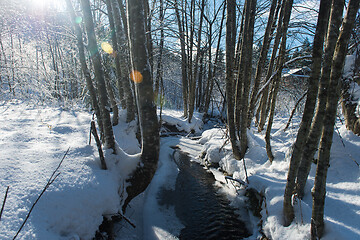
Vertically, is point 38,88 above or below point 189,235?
above

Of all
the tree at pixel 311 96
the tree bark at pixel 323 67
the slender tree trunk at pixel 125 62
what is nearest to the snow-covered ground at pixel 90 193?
the tree at pixel 311 96

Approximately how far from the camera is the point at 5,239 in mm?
1688

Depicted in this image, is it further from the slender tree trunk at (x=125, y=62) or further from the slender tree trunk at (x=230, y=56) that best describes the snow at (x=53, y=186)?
Answer: the slender tree trunk at (x=125, y=62)

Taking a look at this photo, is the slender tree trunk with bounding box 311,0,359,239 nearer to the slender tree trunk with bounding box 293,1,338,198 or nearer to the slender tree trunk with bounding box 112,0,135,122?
the slender tree trunk with bounding box 293,1,338,198

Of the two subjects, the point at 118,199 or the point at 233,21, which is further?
the point at 233,21

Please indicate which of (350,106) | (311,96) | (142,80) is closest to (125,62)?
(142,80)

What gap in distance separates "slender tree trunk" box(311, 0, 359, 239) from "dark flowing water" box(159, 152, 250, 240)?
1.82 metres

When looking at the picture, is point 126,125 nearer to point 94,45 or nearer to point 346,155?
point 94,45

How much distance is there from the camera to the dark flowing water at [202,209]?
377 centimetres

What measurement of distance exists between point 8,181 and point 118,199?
1.50m

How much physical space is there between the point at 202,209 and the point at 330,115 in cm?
357

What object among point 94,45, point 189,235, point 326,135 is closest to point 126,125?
point 94,45

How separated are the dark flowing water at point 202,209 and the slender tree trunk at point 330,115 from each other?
1.82 metres

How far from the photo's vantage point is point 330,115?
2.04 metres
